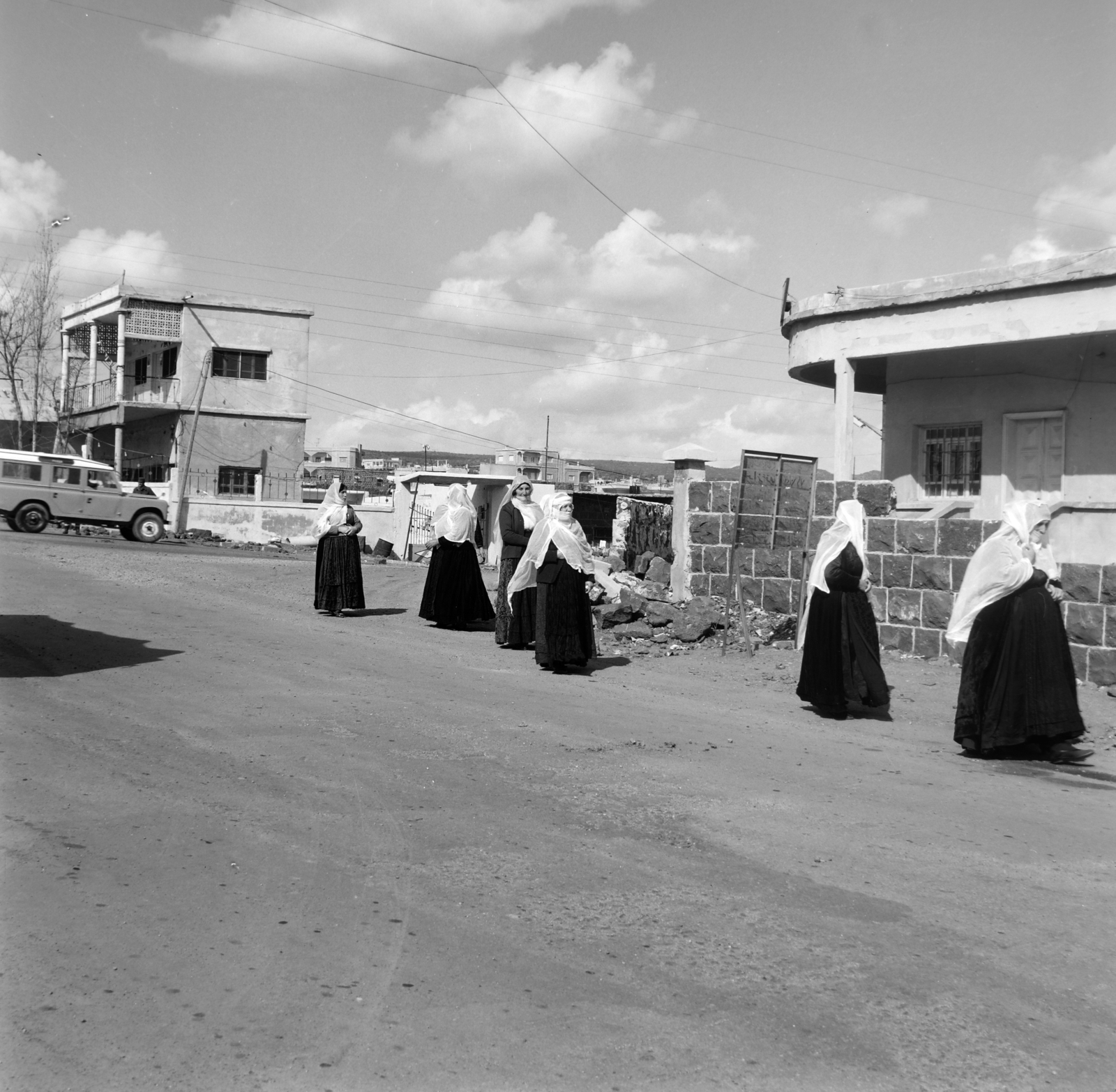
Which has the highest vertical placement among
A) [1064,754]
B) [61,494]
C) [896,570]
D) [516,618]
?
[61,494]

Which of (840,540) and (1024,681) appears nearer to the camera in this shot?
(1024,681)

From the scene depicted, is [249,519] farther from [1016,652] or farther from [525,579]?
[1016,652]

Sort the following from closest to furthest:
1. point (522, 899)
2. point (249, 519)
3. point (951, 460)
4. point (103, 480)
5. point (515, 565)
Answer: point (522, 899)
point (515, 565)
point (951, 460)
point (103, 480)
point (249, 519)

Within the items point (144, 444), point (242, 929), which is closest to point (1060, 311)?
point (242, 929)

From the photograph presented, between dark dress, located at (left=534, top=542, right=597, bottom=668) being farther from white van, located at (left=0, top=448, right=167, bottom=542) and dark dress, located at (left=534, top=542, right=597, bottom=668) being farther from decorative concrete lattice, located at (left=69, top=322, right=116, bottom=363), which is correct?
decorative concrete lattice, located at (left=69, top=322, right=116, bottom=363)

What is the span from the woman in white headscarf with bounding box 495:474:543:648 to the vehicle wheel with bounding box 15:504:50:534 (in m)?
17.5

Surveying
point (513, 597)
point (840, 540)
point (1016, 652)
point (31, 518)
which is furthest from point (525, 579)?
point (31, 518)

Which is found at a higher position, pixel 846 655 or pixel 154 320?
pixel 154 320

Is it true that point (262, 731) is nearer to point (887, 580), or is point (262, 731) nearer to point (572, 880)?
point (572, 880)

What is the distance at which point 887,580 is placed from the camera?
13.1 m

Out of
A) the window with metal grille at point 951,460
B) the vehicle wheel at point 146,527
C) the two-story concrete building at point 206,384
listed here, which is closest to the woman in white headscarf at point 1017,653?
the window with metal grille at point 951,460

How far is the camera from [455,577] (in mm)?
14070

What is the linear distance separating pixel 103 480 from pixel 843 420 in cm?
1904

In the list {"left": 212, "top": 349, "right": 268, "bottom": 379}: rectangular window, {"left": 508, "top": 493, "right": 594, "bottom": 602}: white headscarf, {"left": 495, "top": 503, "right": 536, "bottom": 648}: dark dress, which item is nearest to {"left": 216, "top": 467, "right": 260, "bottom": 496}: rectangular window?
{"left": 212, "top": 349, "right": 268, "bottom": 379}: rectangular window
